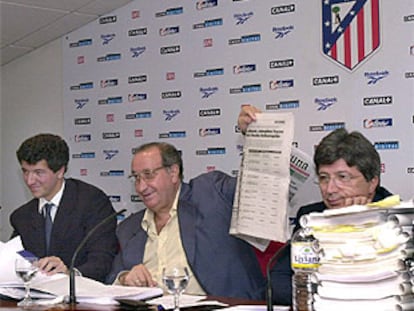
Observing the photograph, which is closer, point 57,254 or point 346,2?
point 57,254

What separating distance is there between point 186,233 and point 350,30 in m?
1.93

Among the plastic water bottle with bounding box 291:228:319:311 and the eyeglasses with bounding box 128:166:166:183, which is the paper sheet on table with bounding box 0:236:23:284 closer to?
the eyeglasses with bounding box 128:166:166:183

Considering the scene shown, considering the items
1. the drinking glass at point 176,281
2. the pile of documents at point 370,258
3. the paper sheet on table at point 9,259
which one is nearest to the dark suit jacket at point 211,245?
the paper sheet on table at point 9,259

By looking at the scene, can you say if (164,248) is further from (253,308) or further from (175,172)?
(253,308)

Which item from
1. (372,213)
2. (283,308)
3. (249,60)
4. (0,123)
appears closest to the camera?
(372,213)

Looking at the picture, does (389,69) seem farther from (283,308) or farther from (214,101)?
(283,308)

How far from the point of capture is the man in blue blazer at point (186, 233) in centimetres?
326

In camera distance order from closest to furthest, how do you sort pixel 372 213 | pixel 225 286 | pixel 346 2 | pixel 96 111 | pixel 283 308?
pixel 372 213 < pixel 283 308 < pixel 225 286 < pixel 346 2 < pixel 96 111

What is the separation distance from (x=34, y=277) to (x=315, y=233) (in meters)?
1.30

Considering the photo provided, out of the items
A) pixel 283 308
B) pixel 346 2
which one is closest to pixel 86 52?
pixel 346 2

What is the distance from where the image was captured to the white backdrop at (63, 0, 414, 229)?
14.4 feet

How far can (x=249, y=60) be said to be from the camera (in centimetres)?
512

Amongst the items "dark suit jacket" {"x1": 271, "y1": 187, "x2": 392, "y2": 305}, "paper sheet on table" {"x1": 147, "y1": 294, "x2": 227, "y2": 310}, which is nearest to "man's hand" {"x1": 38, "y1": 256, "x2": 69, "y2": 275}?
"paper sheet on table" {"x1": 147, "y1": 294, "x2": 227, "y2": 310}

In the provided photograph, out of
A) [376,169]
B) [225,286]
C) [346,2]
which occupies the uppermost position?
[346,2]
